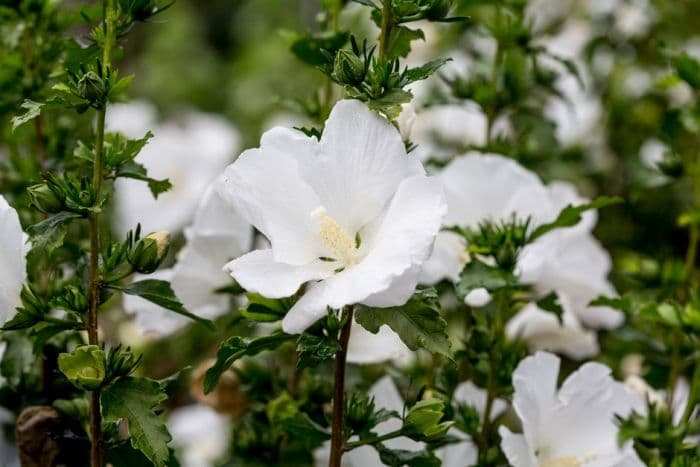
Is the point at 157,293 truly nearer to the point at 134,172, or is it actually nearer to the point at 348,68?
the point at 134,172

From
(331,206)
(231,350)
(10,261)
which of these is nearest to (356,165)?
(331,206)

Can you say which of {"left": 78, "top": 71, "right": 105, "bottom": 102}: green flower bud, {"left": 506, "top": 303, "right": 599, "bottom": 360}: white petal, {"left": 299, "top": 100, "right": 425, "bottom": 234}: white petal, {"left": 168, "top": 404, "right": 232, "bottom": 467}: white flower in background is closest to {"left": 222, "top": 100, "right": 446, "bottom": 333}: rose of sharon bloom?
{"left": 299, "top": 100, "right": 425, "bottom": 234}: white petal

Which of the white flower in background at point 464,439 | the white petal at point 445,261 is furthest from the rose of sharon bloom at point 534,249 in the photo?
the white flower in background at point 464,439

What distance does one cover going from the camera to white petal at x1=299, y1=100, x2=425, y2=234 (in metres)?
0.72

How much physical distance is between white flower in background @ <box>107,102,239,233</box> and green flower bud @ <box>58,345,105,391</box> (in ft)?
3.48

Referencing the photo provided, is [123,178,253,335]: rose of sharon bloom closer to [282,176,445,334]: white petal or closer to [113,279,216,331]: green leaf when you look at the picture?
[113,279,216,331]: green leaf

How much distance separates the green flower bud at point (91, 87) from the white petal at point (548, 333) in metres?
0.59

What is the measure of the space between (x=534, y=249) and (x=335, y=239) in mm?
329

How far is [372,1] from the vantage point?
30.4 inches

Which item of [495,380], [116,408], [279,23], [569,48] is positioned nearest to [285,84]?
[279,23]

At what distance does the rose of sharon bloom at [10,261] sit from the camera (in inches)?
29.0

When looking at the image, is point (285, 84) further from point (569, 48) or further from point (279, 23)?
point (569, 48)

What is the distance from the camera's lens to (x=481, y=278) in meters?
0.86

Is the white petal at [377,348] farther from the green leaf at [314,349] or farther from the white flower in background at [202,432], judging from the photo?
the white flower in background at [202,432]
